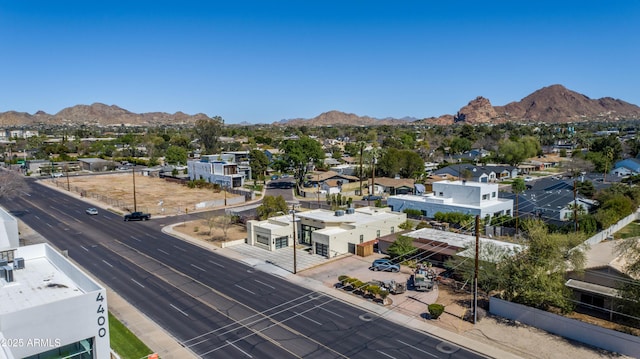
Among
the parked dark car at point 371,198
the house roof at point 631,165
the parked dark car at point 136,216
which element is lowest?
the parked dark car at point 136,216

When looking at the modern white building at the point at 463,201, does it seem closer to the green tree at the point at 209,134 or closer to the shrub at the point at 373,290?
the shrub at the point at 373,290

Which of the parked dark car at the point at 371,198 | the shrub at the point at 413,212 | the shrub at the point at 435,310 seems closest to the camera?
the shrub at the point at 435,310

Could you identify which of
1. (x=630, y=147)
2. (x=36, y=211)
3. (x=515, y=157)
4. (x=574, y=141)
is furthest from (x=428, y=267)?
(x=574, y=141)

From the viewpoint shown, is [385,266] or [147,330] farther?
[385,266]

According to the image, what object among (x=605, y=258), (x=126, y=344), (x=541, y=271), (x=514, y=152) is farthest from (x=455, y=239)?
(x=514, y=152)

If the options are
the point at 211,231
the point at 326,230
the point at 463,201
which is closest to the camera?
the point at 326,230

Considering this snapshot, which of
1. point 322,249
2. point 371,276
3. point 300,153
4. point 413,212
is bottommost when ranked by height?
point 371,276

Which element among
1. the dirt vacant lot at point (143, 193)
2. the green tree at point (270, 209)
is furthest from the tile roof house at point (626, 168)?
the dirt vacant lot at point (143, 193)

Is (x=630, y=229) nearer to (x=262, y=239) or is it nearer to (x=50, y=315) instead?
(x=262, y=239)

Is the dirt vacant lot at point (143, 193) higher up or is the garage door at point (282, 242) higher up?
the dirt vacant lot at point (143, 193)
